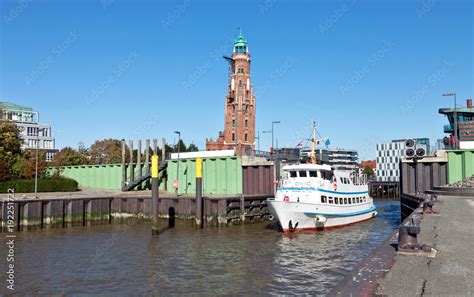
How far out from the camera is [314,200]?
34125 mm

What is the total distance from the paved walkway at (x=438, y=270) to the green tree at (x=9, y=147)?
58.1m

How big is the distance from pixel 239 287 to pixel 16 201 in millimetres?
25828

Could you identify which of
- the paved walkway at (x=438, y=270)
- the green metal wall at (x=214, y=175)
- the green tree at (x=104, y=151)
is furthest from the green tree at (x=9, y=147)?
the paved walkway at (x=438, y=270)

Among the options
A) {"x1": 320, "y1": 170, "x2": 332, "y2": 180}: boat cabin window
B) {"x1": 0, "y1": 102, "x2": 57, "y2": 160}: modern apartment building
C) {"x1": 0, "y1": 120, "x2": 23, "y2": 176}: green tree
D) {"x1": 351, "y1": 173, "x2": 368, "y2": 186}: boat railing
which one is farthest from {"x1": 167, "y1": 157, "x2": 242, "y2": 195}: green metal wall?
{"x1": 0, "y1": 102, "x2": 57, "y2": 160}: modern apartment building

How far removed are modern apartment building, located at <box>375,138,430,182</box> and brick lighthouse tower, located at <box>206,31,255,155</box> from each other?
2204 inches

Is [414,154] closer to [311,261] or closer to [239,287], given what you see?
[311,261]

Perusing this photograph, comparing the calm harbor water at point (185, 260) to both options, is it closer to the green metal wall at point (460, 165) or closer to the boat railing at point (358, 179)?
the boat railing at point (358, 179)

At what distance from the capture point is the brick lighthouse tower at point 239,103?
379 ft

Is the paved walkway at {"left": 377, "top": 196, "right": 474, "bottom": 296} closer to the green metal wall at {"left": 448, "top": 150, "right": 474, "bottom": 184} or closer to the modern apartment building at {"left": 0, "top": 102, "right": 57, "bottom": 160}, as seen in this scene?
the green metal wall at {"left": 448, "top": 150, "right": 474, "bottom": 184}

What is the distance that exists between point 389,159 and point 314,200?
122m

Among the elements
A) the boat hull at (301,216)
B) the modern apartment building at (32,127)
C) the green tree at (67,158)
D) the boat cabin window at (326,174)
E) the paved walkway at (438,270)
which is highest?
the modern apartment building at (32,127)

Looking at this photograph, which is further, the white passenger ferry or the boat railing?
the boat railing

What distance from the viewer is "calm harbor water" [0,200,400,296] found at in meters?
17.4

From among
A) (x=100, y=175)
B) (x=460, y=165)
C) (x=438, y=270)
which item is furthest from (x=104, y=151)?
(x=438, y=270)
